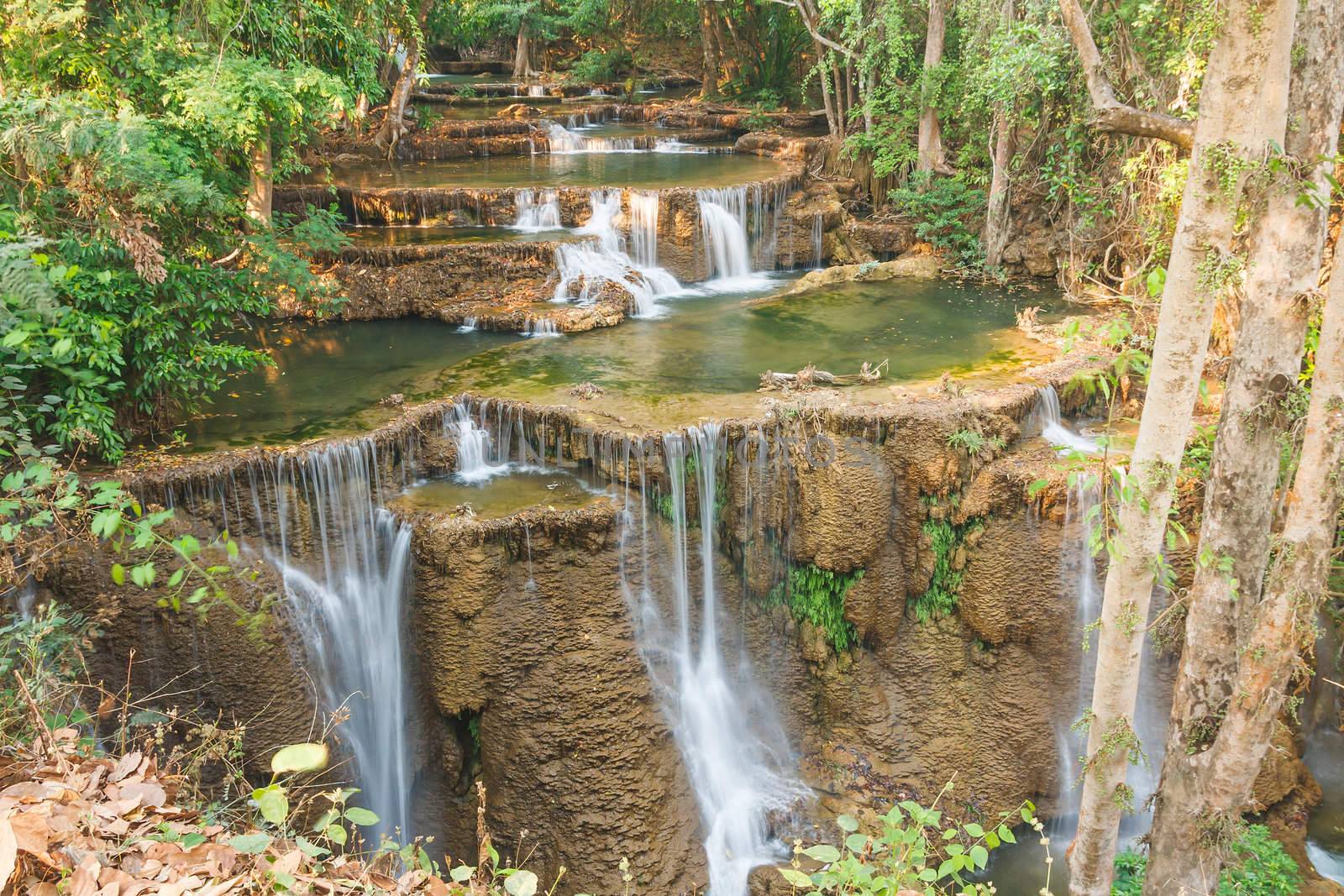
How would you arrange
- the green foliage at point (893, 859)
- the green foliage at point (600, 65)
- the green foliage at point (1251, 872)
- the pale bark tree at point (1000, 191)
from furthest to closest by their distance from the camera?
1. the green foliage at point (600, 65)
2. the pale bark tree at point (1000, 191)
3. the green foliage at point (1251, 872)
4. the green foliage at point (893, 859)

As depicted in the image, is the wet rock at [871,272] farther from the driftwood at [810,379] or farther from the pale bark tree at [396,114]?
the pale bark tree at [396,114]

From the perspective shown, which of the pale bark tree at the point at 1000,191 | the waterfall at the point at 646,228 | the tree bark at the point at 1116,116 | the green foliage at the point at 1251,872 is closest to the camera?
the tree bark at the point at 1116,116

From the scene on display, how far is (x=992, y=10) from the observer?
41.9 ft

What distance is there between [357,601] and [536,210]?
8.06 metres

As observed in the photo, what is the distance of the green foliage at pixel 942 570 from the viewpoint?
8.45 m

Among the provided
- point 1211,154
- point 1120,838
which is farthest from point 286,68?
point 1120,838

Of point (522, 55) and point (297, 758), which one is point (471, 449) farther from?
point (522, 55)

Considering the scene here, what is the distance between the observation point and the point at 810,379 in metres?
9.41

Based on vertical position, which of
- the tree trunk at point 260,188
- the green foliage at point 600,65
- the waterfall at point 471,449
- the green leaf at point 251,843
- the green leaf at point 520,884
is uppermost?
the green foliage at point 600,65

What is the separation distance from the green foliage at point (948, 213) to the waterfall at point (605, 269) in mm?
4078

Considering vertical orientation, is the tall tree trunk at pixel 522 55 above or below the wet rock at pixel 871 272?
above

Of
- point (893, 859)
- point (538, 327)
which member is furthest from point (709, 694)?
point (538, 327)

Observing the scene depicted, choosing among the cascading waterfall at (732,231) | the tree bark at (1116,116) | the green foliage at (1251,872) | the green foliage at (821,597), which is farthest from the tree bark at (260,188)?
the green foliage at (1251,872)

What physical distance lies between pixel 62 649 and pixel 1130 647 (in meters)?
6.25
